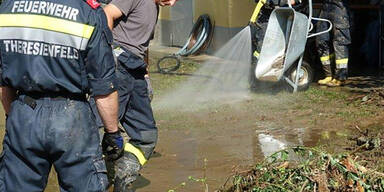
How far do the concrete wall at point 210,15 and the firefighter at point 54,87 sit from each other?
870 cm

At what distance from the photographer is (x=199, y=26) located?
13.6 m

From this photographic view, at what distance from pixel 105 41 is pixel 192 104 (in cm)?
487

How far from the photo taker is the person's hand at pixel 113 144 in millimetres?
4332

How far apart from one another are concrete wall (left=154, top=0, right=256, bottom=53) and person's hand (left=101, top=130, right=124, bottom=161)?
8.12 metres

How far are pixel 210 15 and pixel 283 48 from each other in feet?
14.9

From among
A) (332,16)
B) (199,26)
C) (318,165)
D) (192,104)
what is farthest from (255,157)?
(199,26)

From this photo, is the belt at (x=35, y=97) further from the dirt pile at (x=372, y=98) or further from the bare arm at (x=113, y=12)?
the dirt pile at (x=372, y=98)

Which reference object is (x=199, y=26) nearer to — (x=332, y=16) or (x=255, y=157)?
(x=332, y=16)

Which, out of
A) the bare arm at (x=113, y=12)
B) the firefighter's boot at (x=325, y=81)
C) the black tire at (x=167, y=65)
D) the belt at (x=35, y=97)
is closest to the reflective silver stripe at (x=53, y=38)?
the belt at (x=35, y=97)

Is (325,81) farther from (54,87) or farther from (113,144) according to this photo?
(54,87)

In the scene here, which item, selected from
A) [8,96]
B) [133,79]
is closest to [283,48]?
[133,79]

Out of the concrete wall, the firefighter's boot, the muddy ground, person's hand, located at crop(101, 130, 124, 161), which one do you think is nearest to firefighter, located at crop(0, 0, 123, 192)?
person's hand, located at crop(101, 130, 124, 161)

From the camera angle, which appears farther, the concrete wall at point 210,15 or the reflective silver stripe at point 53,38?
the concrete wall at point 210,15

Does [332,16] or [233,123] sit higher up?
[332,16]
